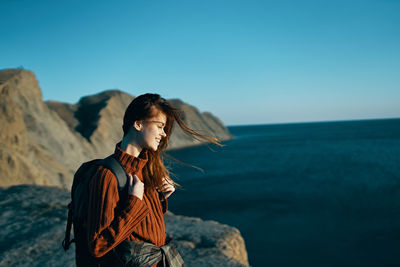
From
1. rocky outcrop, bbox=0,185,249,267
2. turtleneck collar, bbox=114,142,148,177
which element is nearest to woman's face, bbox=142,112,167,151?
turtleneck collar, bbox=114,142,148,177

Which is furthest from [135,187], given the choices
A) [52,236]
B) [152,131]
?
[52,236]

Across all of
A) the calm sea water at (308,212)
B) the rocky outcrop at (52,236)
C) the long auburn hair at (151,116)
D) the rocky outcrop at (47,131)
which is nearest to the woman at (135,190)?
the long auburn hair at (151,116)

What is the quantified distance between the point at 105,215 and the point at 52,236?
4176 millimetres

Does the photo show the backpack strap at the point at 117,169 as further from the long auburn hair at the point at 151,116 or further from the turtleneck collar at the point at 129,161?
the long auburn hair at the point at 151,116

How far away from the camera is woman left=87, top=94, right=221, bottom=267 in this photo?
1.45 metres

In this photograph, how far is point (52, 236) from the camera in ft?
15.9

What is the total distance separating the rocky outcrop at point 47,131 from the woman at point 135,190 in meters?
0.34

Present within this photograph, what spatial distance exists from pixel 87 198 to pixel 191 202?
611 inches

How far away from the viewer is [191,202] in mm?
16562

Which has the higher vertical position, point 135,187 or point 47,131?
point 135,187

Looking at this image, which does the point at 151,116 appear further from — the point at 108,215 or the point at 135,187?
the point at 108,215

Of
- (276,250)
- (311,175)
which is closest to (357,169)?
(311,175)

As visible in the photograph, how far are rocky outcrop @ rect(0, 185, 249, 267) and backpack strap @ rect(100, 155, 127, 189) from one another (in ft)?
10.3

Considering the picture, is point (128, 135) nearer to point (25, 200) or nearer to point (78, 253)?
point (78, 253)
